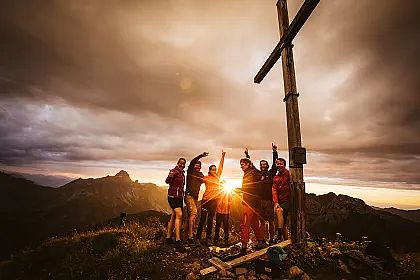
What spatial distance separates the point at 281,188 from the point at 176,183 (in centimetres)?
354

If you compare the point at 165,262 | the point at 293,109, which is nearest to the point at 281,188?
the point at 293,109

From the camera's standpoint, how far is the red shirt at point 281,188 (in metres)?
7.76

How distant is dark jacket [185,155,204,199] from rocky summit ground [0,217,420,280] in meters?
1.90

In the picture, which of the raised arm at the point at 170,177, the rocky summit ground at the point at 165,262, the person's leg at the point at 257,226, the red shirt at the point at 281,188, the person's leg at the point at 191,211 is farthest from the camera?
the person's leg at the point at 191,211

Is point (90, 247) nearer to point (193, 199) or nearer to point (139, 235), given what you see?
point (139, 235)

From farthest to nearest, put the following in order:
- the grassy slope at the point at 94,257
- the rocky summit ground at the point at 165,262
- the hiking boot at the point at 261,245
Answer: the hiking boot at the point at 261,245, the grassy slope at the point at 94,257, the rocky summit ground at the point at 165,262

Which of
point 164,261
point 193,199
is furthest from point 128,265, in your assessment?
point 193,199

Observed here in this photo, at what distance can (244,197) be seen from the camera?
25.7 feet

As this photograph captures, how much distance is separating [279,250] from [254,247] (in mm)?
1809

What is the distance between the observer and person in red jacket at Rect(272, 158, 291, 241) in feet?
25.1

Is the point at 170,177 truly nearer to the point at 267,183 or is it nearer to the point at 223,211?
the point at 223,211

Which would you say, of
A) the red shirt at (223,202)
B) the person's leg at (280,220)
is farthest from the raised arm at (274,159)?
the red shirt at (223,202)

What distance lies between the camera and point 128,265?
279 inches

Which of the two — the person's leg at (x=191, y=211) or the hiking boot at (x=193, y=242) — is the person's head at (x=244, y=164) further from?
the hiking boot at (x=193, y=242)
